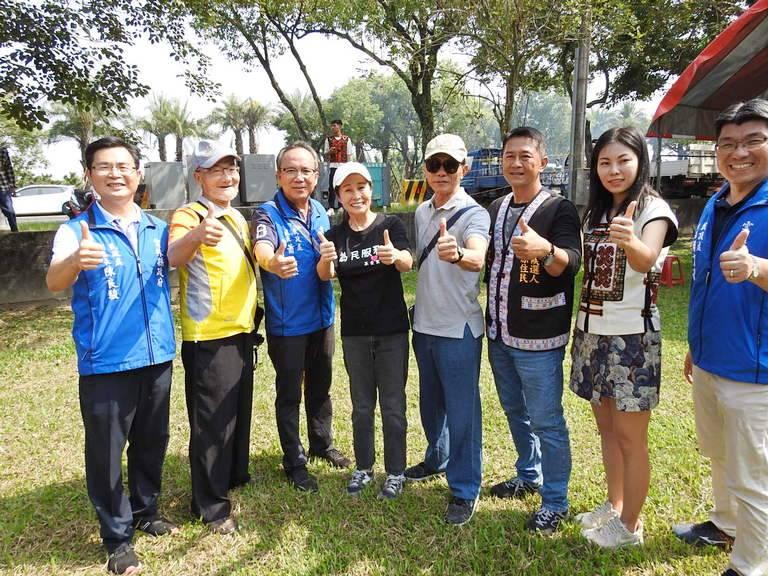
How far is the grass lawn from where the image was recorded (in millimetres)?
2498

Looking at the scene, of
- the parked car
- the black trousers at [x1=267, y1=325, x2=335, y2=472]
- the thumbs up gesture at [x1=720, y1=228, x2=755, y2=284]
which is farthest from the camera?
the parked car

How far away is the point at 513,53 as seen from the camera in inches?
315

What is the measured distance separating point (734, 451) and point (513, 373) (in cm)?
98

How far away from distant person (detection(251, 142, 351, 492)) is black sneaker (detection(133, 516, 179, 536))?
704mm

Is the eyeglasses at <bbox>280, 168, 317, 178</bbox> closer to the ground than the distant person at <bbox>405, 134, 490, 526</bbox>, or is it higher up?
higher up

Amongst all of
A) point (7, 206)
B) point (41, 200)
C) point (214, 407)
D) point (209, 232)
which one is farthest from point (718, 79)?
point (41, 200)

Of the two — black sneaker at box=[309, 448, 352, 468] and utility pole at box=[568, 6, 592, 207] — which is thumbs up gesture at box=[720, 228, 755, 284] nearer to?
black sneaker at box=[309, 448, 352, 468]

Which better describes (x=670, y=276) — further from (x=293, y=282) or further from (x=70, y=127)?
(x=70, y=127)

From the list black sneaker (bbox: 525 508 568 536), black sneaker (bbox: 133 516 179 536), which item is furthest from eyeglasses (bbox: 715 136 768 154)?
black sneaker (bbox: 133 516 179 536)

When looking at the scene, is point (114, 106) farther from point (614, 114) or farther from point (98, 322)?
point (614, 114)

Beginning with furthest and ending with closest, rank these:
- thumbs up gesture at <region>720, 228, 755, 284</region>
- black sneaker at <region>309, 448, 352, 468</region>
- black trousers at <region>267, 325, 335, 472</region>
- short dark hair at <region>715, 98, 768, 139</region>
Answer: black sneaker at <region>309, 448, 352, 468</region> < black trousers at <region>267, 325, 335, 472</region> < short dark hair at <region>715, 98, 768, 139</region> < thumbs up gesture at <region>720, 228, 755, 284</region>

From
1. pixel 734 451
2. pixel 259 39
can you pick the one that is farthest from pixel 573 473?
pixel 259 39

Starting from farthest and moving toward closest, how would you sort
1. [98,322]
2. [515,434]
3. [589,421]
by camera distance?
[589,421], [515,434], [98,322]

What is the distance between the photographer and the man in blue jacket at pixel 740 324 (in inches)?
79.7
